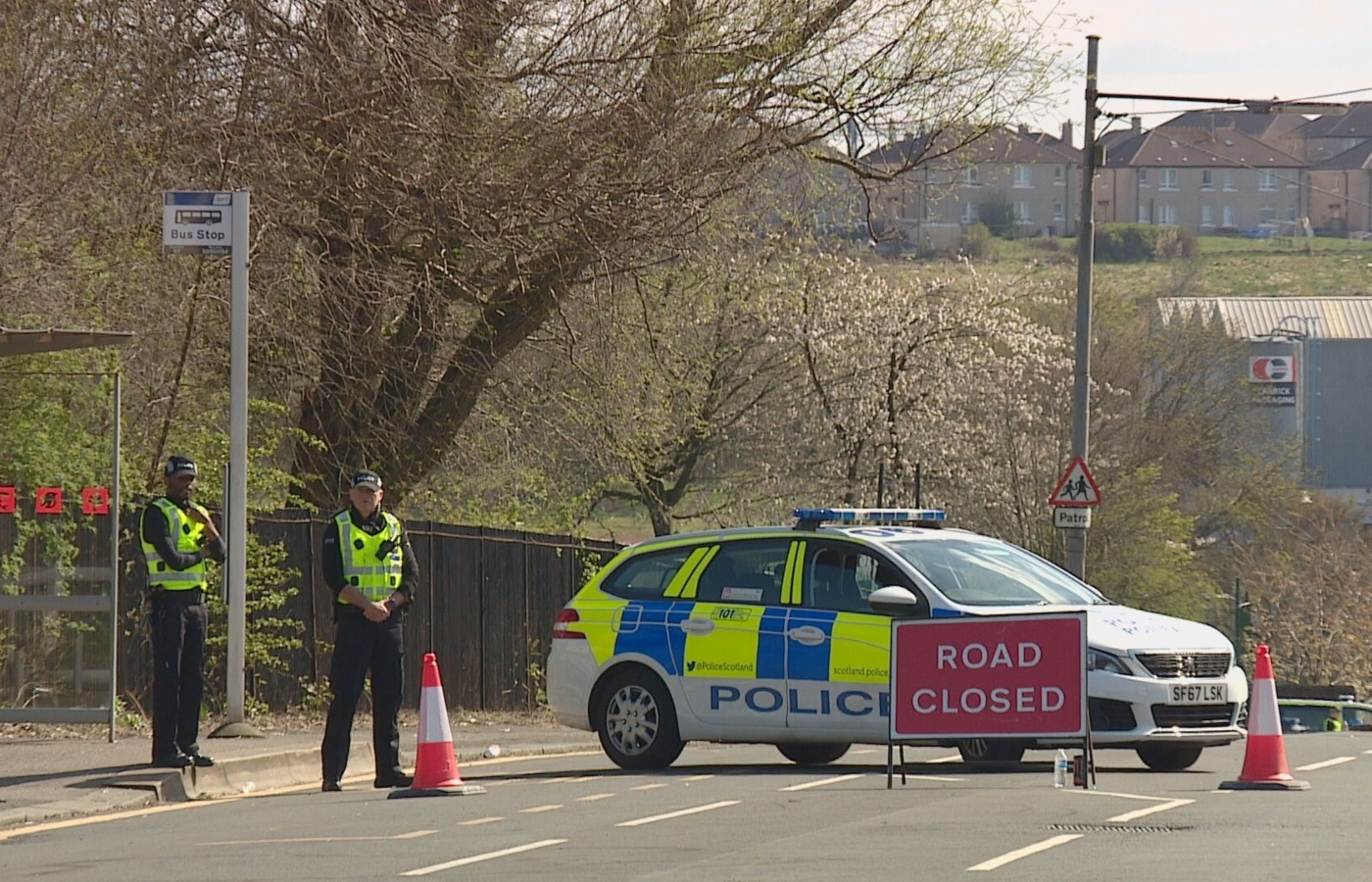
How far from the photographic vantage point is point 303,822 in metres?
10.8

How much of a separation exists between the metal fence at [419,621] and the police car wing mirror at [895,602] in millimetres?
5121

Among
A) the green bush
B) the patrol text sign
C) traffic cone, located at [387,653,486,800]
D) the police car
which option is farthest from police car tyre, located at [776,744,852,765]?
the green bush

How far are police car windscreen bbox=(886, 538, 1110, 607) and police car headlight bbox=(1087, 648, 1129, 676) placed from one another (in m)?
0.72

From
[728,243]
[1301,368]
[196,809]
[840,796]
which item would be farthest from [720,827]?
[1301,368]

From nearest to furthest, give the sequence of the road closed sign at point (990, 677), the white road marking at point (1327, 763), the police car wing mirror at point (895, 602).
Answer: the road closed sign at point (990, 677) < the police car wing mirror at point (895, 602) < the white road marking at point (1327, 763)

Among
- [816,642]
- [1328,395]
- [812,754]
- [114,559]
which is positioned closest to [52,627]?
[114,559]

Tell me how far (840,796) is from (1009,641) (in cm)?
126

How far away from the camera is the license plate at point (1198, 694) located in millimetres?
12594

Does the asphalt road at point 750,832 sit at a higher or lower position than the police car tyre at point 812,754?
higher

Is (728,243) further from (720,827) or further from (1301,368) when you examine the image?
(1301,368)

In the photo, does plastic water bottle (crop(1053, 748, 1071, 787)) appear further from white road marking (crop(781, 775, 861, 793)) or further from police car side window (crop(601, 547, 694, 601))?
police car side window (crop(601, 547, 694, 601))

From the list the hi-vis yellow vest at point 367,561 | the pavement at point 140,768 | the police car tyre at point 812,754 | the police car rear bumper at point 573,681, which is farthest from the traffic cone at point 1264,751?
the pavement at point 140,768

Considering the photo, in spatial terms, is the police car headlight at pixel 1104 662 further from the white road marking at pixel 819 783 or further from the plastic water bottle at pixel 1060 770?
the white road marking at pixel 819 783

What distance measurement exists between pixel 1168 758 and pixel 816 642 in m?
2.45
